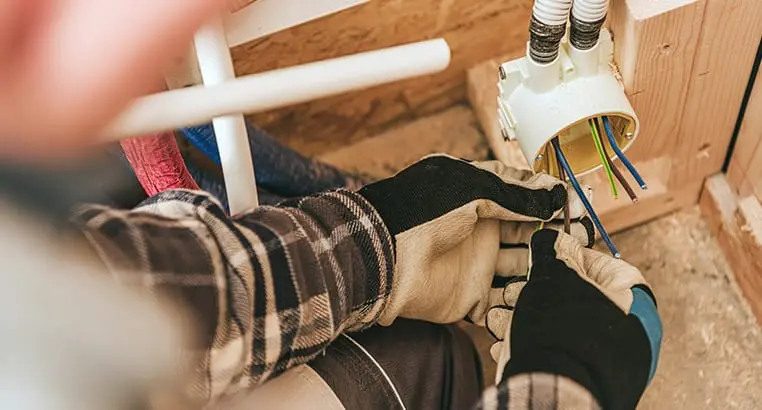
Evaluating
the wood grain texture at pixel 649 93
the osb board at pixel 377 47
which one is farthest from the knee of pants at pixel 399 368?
the osb board at pixel 377 47

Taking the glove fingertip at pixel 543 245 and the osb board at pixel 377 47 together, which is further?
the osb board at pixel 377 47

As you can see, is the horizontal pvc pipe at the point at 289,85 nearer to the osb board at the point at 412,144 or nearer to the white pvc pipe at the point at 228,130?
the white pvc pipe at the point at 228,130

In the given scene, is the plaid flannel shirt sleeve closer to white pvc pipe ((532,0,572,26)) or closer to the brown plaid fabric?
the brown plaid fabric

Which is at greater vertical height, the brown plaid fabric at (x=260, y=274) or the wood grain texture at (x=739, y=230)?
the brown plaid fabric at (x=260, y=274)

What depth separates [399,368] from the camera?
0.66 meters

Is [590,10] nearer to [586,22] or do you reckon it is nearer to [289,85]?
[586,22]

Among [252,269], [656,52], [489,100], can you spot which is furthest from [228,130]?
[489,100]

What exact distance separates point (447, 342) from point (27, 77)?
0.44m

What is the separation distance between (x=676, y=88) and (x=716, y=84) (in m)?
0.04

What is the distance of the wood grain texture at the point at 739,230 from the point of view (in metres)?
0.82

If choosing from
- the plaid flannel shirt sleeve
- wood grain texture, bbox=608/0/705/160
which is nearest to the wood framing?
wood grain texture, bbox=608/0/705/160

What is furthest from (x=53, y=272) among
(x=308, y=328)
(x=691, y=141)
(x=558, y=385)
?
(x=691, y=141)

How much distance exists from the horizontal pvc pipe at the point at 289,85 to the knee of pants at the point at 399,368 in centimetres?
22

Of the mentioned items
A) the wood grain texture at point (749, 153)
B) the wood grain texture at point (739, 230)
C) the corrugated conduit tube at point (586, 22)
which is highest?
the corrugated conduit tube at point (586, 22)
